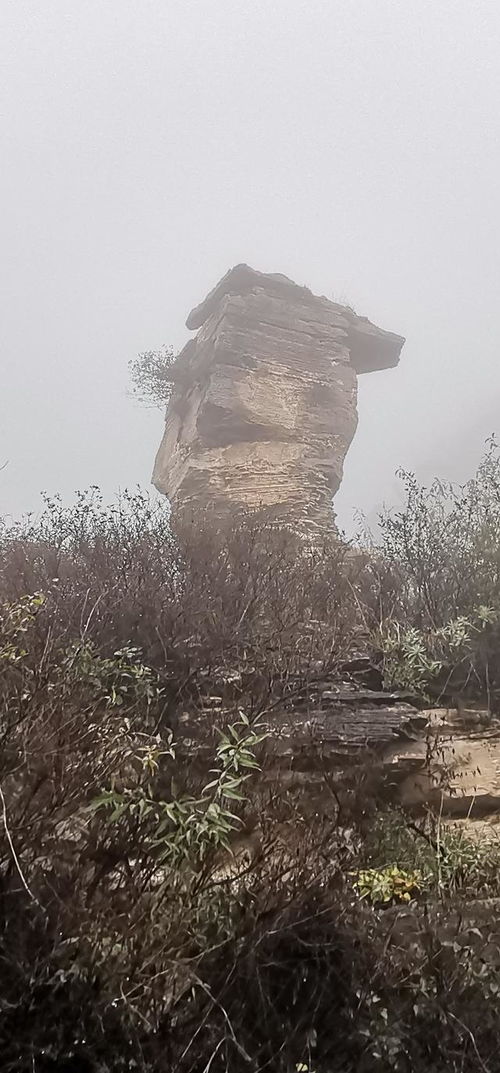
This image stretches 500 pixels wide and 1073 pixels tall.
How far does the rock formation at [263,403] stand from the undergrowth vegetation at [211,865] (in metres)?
6.07

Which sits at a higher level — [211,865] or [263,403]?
[263,403]

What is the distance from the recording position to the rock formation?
41.2 feet

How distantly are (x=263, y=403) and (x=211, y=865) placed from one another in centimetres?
1072

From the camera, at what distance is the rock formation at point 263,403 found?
1255 cm

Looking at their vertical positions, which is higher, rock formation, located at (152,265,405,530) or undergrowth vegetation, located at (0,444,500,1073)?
rock formation, located at (152,265,405,530)

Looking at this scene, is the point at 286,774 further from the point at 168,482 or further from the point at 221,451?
the point at 168,482

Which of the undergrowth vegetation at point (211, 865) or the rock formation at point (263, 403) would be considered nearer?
the undergrowth vegetation at point (211, 865)

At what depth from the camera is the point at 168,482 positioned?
13.8 metres

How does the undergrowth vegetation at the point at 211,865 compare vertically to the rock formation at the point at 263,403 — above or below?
below

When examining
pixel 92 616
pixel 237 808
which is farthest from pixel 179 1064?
pixel 92 616

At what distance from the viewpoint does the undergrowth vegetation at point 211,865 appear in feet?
8.63

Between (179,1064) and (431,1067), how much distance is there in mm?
1184

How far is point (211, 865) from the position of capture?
335 cm

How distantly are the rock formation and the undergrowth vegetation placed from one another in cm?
607
